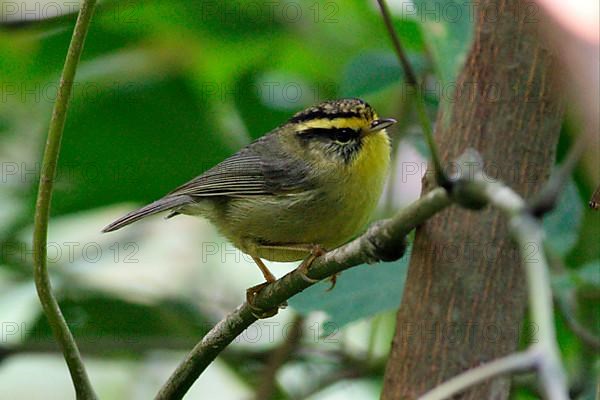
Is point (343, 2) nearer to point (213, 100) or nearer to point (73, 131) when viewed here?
point (213, 100)

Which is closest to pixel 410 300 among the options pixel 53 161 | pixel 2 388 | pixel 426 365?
pixel 426 365

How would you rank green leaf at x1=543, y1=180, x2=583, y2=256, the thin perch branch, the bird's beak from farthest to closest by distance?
the bird's beak < green leaf at x1=543, y1=180, x2=583, y2=256 < the thin perch branch

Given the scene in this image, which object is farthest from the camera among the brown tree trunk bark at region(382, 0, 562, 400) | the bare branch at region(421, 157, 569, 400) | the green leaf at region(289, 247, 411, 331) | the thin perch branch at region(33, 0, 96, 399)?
the green leaf at region(289, 247, 411, 331)

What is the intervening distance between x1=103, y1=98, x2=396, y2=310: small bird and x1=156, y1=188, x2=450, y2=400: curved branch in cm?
102

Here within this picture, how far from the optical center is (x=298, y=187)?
3.97 meters

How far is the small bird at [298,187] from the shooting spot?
12.5 ft

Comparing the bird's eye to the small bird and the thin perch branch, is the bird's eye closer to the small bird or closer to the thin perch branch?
the small bird

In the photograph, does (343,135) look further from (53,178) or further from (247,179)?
(53,178)

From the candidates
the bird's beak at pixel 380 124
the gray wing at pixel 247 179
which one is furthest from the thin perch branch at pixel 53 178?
the bird's beak at pixel 380 124

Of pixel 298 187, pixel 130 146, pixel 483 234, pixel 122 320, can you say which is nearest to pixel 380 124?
pixel 298 187

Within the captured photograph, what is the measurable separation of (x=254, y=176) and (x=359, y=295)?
3.93 feet

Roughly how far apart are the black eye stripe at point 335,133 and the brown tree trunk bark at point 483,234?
145 cm

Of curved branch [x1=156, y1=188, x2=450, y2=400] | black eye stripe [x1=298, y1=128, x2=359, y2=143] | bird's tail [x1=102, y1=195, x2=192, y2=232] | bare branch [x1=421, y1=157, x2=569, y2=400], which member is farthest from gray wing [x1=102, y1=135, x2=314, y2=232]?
bare branch [x1=421, y1=157, x2=569, y2=400]

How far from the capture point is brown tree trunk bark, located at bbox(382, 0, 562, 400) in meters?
2.38
